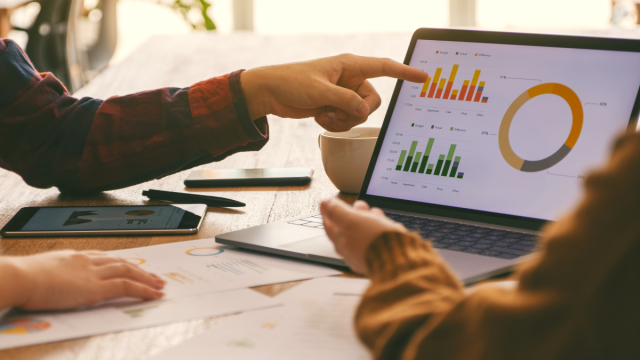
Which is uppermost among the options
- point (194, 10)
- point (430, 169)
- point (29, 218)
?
point (194, 10)

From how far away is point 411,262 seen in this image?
43cm

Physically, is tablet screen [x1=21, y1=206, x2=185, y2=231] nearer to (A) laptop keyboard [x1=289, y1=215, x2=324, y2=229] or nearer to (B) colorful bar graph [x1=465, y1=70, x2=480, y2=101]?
(A) laptop keyboard [x1=289, y1=215, x2=324, y2=229]

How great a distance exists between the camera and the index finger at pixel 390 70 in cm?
80

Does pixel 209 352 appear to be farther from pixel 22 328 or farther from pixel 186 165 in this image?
pixel 186 165

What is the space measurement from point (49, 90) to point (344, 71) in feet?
1.60

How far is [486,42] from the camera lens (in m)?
0.79

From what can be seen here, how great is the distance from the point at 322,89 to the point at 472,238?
13.4 inches

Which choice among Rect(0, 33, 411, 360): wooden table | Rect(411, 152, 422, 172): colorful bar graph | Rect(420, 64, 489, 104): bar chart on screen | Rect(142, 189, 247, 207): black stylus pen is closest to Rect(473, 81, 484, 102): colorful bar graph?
Rect(420, 64, 489, 104): bar chart on screen

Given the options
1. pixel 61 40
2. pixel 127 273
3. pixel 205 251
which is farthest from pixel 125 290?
pixel 61 40

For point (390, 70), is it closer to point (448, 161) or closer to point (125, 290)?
point (448, 161)

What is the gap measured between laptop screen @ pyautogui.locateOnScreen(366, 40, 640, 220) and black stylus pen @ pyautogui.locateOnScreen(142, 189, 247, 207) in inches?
8.6

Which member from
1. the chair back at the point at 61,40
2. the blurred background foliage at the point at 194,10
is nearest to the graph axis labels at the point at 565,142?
the chair back at the point at 61,40

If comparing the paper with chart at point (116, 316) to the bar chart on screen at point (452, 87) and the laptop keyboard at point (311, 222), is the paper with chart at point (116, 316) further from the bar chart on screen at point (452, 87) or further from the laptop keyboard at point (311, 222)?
the bar chart on screen at point (452, 87)

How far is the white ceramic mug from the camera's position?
0.91 meters
